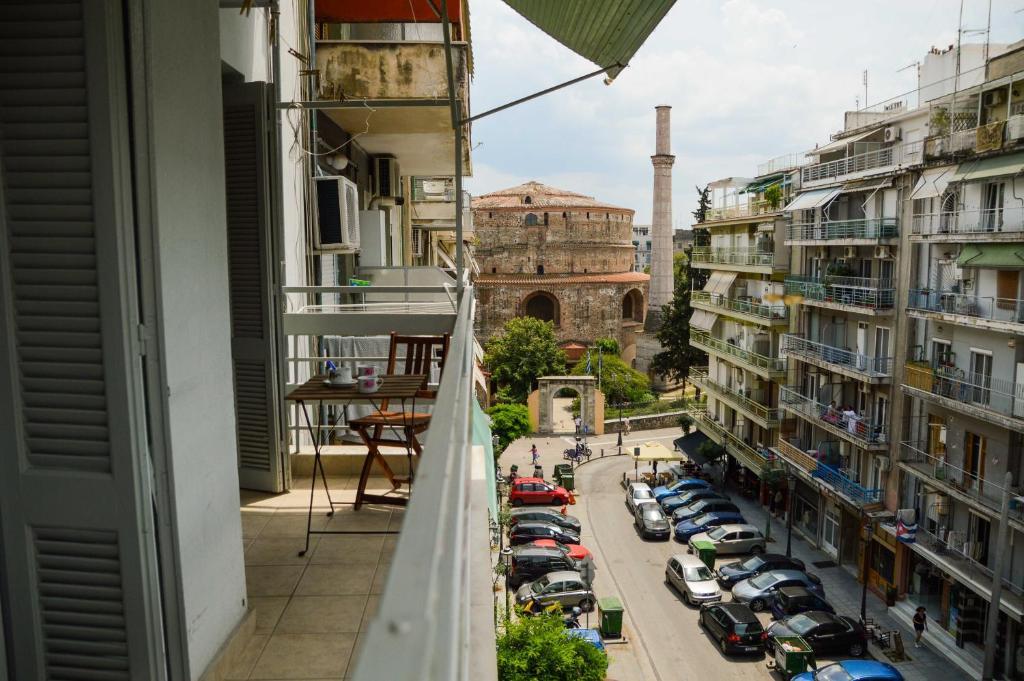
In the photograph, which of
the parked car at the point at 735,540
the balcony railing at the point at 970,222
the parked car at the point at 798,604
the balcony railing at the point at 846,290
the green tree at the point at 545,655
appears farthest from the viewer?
the parked car at the point at 735,540

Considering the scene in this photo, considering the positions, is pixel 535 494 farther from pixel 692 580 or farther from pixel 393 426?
pixel 393 426

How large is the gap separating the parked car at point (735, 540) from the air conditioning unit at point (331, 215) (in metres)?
16.8

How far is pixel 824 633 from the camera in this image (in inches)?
660

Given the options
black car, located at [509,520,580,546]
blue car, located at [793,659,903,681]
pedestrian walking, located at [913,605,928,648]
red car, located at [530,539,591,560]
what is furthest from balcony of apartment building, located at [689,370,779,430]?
blue car, located at [793,659,903,681]

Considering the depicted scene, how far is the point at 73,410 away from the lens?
9.45 ft

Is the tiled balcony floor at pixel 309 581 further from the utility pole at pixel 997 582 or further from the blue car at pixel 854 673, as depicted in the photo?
the utility pole at pixel 997 582

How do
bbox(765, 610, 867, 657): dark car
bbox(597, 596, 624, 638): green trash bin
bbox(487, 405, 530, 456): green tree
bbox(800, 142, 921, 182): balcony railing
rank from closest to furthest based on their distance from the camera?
bbox(765, 610, 867, 657): dark car < bbox(597, 596, 624, 638): green trash bin < bbox(800, 142, 921, 182): balcony railing < bbox(487, 405, 530, 456): green tree

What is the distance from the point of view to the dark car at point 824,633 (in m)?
16.7

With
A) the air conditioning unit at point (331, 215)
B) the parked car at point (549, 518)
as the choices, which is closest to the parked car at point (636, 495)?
the parked car at point (549, 518)

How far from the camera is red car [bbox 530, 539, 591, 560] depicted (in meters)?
20.9

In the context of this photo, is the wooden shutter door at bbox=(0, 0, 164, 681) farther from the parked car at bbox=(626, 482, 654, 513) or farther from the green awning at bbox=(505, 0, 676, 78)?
the parked car at bbox=(626, 482, 654, 513)

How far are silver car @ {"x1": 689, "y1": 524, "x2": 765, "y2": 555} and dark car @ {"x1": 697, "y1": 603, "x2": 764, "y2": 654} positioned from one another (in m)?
5.06

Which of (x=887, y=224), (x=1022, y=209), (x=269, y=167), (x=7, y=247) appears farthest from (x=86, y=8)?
(x=887, y=224)

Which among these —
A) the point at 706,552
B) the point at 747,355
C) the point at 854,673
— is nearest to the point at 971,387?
the point at 854,673
